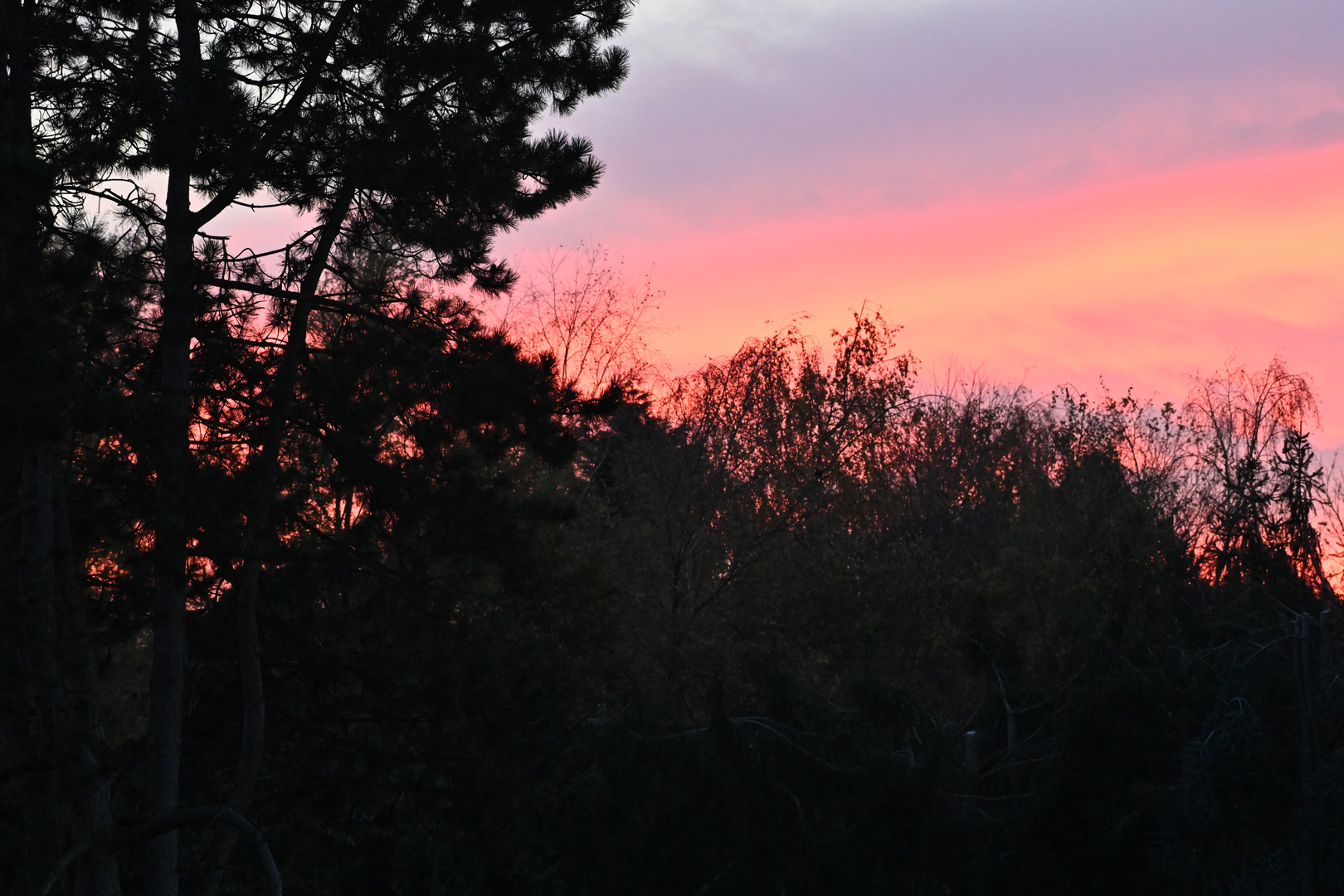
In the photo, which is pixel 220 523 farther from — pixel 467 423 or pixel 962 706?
pixel 962 706

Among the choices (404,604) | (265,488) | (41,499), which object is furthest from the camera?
(404,604)

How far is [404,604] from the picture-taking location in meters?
9.77

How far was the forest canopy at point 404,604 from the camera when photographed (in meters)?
7.53

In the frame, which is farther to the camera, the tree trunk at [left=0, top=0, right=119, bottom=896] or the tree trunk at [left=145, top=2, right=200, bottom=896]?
the tree trunk at [left=145, top=2, right=200, bottom=896]

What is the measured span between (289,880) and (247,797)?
153 cm

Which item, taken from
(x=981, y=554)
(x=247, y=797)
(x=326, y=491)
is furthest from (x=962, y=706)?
(x=247, y=797)

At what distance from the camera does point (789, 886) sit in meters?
12.0

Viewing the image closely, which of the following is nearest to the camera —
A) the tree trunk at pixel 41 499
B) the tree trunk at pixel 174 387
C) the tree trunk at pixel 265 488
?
the tree trunk at pixel 41 499

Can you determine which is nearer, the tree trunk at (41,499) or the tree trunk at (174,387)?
the tree trunk at (41,499)

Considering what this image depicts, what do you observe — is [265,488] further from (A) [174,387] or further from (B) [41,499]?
(B) [41,499]

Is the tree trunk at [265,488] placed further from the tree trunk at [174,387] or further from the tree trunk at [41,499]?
the tree trunk at [41,499]

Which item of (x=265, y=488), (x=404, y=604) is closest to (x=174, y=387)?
(x=265, y=488)

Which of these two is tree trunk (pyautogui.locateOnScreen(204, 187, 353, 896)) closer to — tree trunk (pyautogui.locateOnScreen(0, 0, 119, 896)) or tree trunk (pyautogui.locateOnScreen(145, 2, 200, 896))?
tree trunk (pyautogui.locateOnScreen(145, 2, 200, 896))

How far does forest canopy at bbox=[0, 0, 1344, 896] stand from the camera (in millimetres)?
7531
